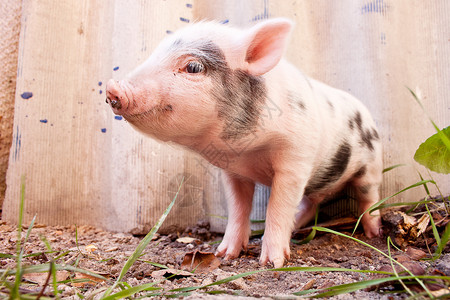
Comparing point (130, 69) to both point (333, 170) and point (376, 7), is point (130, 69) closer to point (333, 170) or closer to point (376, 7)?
point (333, 170)

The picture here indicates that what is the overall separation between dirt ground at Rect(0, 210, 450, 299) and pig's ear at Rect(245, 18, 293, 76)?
98cm

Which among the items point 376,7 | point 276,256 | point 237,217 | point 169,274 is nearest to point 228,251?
point 237,217

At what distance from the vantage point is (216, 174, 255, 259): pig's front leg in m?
2.33

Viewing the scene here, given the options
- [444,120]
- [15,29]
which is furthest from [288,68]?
[15,29]

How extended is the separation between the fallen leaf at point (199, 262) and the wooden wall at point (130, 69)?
0.99 m

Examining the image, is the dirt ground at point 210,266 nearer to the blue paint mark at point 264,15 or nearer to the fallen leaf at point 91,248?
the fallen leaf at point 91,248

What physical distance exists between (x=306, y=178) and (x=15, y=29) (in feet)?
8.02

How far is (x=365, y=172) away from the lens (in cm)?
274

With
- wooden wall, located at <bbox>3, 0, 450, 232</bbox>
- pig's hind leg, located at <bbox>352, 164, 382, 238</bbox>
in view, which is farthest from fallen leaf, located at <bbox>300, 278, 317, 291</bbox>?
wooden wall, located at <bbox>3, 0, 450, 232</bbox>

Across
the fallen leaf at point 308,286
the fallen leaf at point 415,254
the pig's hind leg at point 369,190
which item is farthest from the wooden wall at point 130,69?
the fallen leaf at point 308,286

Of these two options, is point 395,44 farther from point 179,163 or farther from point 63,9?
point 63,9

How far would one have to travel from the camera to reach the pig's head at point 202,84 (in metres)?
1.74

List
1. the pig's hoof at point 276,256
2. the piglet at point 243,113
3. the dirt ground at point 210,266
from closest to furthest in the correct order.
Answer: the dirt ground at point 210,266
the piglet at point 243,113
the pig's hoof at point 276,256

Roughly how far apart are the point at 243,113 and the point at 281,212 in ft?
2.00
